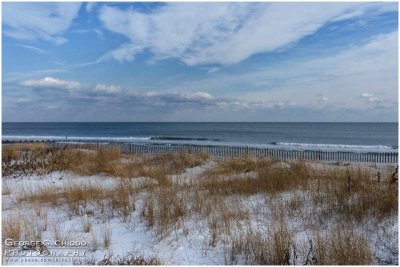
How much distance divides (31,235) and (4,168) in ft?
26.8

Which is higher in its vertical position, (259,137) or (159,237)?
(159,237)

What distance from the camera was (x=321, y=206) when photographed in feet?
22.5

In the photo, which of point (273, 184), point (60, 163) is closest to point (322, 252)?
point (273, 184)

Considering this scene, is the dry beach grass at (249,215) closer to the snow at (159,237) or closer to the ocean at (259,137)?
the snow at (159,237)

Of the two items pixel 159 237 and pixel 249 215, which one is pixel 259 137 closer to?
pixel 249 215

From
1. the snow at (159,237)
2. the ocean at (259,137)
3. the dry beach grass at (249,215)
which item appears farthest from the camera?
the ocean at (259,137)

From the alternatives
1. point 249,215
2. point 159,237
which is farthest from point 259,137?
point 159,237

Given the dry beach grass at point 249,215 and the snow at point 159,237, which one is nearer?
the dry beach grass at point 249,215

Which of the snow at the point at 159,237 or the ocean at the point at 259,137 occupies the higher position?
the snow at the point at 159,237

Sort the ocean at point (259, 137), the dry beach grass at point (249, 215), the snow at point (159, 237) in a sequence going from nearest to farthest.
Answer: the dry beach grass at point (249, 215) < the snow at point (159, 237) < the ocean at point (259, 137)

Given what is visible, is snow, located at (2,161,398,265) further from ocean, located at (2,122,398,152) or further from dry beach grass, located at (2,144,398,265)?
ocean, located at (2,122,398,152)

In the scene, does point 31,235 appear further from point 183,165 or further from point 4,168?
point 183,165

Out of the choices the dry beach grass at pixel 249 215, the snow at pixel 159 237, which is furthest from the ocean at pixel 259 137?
the snow at pixel 159 237

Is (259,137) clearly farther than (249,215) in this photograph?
Yes
